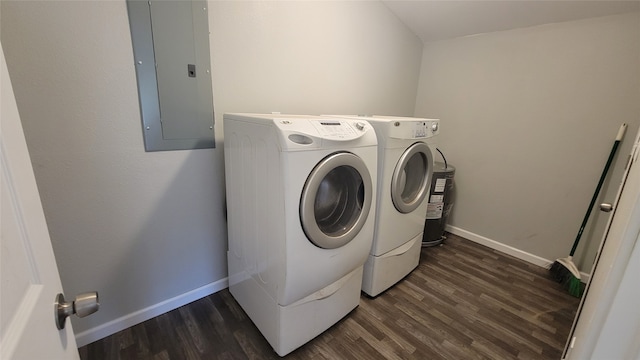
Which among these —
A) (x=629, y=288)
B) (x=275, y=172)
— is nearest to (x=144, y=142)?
A: (x=275, y=172)

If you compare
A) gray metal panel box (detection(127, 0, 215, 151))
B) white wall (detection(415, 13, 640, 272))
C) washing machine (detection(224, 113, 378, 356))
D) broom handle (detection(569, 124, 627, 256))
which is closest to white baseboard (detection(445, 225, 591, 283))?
white wall (detection(415, 13, 640, 272))

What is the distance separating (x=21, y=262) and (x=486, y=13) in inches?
107

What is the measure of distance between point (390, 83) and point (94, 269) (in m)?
2.51

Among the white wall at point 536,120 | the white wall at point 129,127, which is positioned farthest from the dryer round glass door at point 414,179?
the white wall at point 536,120

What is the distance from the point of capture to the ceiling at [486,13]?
175 centimetres

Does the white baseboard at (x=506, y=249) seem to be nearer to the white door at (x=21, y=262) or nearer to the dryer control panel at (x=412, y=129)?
the dryer control panel at (x=412, y=129)

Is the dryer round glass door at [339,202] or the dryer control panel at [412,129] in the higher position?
the dryer control panel at [412,129]

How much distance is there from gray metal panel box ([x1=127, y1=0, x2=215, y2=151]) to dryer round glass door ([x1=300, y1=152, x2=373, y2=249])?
766 millimetres

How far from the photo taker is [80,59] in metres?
1.12

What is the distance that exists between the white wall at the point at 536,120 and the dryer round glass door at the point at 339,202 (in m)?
1.64

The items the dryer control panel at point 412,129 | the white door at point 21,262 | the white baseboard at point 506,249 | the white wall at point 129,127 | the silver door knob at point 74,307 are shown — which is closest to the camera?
the white door at point 21,262

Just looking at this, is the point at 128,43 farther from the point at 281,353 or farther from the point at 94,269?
the point at 281,353

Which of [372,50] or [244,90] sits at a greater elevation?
[372,50]

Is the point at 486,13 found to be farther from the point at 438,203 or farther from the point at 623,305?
the point at 623,305
